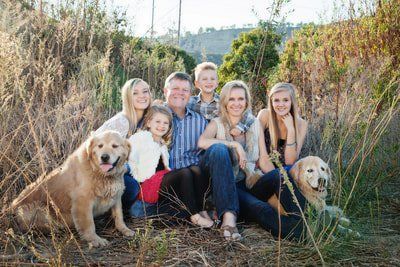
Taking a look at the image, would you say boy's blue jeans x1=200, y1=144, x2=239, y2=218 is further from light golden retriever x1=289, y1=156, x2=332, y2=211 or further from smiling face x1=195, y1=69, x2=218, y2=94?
smiling face x1=195, y1=69, x2=218, y2=94

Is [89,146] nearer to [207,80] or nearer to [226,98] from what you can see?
[226,98]

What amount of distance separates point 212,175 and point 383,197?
1.96 metres

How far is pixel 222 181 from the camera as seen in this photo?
142 inches

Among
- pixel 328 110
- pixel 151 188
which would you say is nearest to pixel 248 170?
pixel 151 188

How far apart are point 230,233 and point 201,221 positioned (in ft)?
0.95

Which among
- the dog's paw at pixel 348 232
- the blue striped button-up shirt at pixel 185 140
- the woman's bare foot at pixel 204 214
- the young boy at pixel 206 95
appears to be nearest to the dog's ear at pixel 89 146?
the blue striped button-up shirt at pixel 185 140

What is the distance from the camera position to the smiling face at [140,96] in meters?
3.99

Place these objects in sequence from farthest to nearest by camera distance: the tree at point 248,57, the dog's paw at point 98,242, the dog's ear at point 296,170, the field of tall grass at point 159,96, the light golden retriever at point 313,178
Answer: the tree at point 248,57
the dog's ear at point 296,170
the light golden retriever at point 313,178
the dog's paw at point 98,242
the field of tall grass at point 159,96

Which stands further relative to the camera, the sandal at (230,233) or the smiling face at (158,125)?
the smiling face at (158,125)

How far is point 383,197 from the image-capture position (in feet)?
15.0

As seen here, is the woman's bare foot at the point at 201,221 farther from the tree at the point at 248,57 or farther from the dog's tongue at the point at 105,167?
the tree at the point at 248,57

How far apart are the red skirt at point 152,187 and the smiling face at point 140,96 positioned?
0.63 m

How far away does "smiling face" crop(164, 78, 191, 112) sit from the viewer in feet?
13.8

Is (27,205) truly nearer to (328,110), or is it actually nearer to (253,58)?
(328,110)
